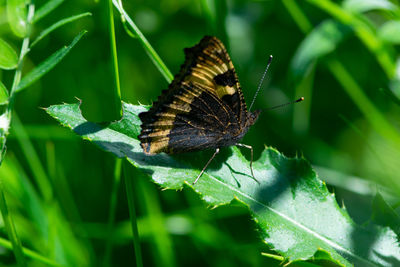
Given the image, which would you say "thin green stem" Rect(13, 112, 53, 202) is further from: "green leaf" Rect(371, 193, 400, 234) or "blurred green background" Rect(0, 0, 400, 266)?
"green leaf" Rect(371, 193, 400, 234)

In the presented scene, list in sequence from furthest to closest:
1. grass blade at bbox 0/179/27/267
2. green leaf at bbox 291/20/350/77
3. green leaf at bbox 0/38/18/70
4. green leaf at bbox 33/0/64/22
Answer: green leaf at bbox 291/20/350/77, green leaf at bbox 33/0/64/22, green leaf at bbox 0/38/18/70, grass blade at bbox 0/179/27/267

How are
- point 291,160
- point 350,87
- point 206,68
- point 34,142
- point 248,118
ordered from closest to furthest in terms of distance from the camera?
point 291,160
point 206,68
point 248,118
point 350,87
point 34,142

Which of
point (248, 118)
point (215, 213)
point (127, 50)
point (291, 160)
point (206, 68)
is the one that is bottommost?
point (215, 213)

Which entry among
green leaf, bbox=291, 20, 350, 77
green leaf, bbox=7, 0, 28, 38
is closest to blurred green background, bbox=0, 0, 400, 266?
green leaf, bbox=291, 20, 350, 77

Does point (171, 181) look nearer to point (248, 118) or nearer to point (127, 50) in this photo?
point (248, 118)

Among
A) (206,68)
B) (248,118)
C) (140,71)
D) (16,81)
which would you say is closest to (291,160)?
(248,118)

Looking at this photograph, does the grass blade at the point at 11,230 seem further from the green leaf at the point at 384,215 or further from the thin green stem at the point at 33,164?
the green leaf at the point at 384,215

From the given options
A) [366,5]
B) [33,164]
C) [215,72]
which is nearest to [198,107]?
[215,72]
